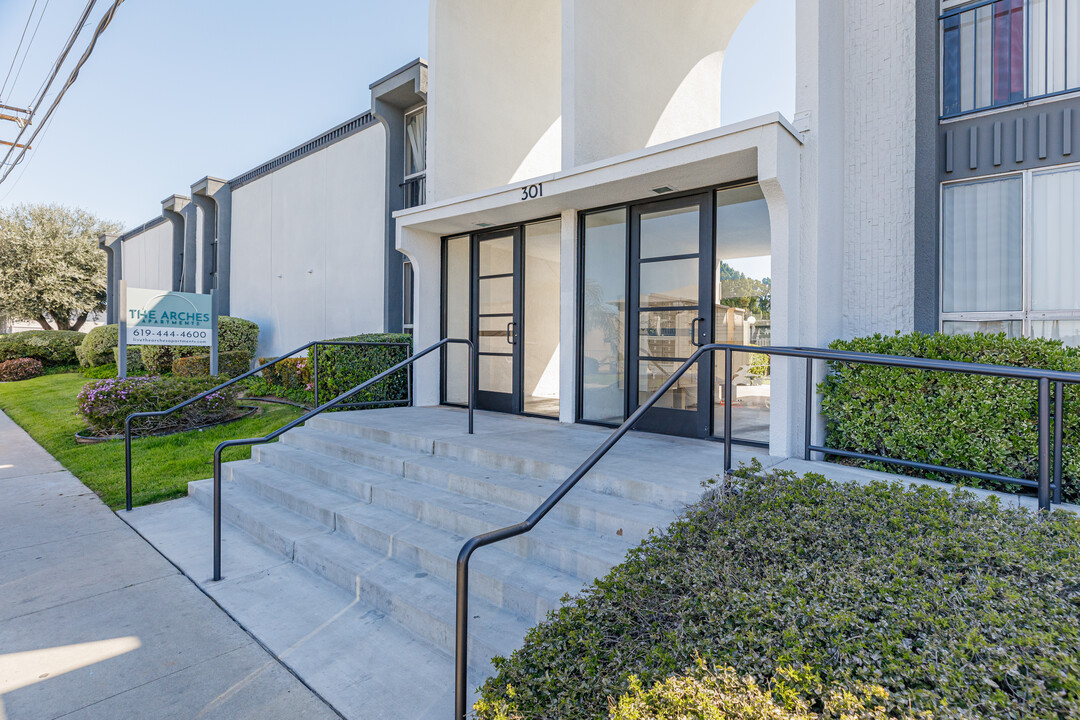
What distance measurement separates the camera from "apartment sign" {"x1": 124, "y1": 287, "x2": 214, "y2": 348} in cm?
793

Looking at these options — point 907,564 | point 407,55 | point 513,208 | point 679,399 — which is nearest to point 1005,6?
point 679,399

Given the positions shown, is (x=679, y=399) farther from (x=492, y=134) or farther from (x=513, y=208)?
(x=492, y=134)

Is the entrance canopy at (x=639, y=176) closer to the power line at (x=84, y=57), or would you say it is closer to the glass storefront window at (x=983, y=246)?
the glass storefront window at (x=983, y=246)

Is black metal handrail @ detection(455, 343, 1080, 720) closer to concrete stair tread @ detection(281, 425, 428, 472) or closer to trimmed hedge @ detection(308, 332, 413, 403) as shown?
concrete stair tread @ detection(281, 425, 428, 472)

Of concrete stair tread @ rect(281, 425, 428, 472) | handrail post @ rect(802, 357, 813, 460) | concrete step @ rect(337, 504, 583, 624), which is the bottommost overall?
concrete step @ rect(337, 504, 583, 624)

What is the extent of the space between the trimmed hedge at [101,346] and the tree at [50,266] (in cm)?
715

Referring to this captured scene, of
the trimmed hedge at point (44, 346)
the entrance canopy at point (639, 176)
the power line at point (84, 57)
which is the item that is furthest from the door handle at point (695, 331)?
the trimmed hedge at point (44, 346)

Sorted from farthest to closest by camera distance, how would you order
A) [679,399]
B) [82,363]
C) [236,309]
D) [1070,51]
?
[82,363]
[236,309]
[679,399]
[1070,51]

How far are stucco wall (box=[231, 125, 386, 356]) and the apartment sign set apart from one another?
2.68 metres

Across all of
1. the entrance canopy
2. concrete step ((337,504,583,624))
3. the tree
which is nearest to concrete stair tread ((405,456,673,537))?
concrete step ((337,504,583,624))

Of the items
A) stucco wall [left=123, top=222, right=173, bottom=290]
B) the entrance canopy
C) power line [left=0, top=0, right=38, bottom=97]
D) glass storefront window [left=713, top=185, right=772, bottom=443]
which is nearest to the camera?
the entrance canopy

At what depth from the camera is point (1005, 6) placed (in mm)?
4656

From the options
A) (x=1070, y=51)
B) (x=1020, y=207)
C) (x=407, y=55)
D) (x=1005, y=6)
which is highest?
(x=407, y=55)

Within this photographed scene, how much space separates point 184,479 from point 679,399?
525 cm
